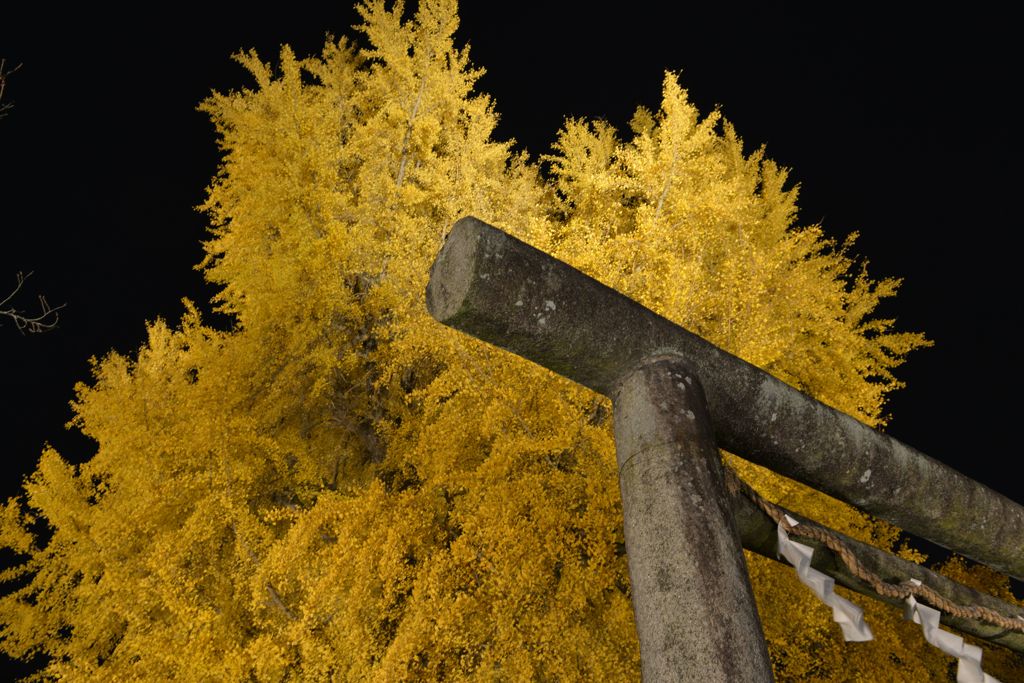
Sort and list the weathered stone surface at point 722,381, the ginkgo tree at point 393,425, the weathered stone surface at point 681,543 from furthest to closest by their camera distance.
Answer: the ginkgo tree at point 393,425 < the weathered stone surface at point 722,381 < the weathered stone surface at point 681,543

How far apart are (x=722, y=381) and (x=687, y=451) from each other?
1.25 ft

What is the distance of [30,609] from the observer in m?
10.1

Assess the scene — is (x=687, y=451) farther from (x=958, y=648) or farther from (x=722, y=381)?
(x=958, y=648)

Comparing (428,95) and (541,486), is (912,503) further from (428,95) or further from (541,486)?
(428,95)

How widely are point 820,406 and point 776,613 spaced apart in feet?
20.8

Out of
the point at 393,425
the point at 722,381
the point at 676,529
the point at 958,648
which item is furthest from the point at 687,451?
the point at 393,425

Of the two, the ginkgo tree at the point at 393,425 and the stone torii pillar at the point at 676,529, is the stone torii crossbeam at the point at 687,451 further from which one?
the ginkgo tree at the point at 393,425

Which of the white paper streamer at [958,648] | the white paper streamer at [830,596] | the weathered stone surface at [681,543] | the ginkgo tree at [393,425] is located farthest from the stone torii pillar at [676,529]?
the ginkgo tree at [393,425]

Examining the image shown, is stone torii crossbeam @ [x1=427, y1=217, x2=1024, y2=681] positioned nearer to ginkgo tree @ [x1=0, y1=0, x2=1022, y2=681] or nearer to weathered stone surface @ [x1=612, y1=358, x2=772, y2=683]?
weathered stone surface @ [x1=612, y1=358, x2=772, y2=683]

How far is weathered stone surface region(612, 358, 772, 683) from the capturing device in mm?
1396

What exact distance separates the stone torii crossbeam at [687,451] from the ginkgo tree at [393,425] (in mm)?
4418

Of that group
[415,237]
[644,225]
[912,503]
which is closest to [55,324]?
[912,503]

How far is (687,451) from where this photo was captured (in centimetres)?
164

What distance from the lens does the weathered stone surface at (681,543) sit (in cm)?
140
